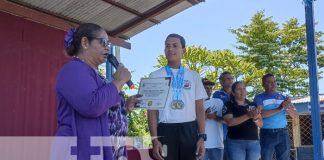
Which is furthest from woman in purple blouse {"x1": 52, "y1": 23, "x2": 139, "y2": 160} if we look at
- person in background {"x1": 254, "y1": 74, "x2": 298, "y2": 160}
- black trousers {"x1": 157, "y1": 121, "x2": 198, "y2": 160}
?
person in background {"x1": 254, "y1": 74, "x2": 298, "y2": 160}

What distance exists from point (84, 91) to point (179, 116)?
1618mm

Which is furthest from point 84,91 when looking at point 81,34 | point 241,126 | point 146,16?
point 146,16

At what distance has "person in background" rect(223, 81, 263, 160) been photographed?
502 centimetres

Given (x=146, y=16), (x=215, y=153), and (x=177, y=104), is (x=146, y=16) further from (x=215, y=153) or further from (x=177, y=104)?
(x=177, y=104)

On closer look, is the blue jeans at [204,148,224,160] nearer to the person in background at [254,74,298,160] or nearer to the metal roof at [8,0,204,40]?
the person in background at [254,74,298,160]

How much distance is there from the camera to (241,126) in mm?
5098

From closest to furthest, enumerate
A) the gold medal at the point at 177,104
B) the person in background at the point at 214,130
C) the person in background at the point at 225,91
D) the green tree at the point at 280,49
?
the gold medal at the point at 177,104 → the person in background at the point at 214,130 → the person in background at the point at 225,91 → the green tree at the point at 280,49

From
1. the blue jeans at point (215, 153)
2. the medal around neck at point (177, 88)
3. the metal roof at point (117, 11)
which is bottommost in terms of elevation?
the blue jeans at point (215, 153)

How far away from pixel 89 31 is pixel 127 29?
4303 mm

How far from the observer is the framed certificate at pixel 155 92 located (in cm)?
290

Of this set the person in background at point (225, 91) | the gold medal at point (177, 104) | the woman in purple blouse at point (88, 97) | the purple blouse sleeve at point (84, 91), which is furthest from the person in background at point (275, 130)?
the purple blouse sleeve at point (84, 91)

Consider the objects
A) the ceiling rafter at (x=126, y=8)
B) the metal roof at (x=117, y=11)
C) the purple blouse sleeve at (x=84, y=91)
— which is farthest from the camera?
the ceiling rafter at (x=126, y=8)

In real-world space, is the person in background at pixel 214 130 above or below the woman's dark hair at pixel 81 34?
below

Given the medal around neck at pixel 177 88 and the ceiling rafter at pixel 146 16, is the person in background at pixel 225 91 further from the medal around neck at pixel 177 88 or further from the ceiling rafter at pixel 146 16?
the medal around neck at pixel 177 88
